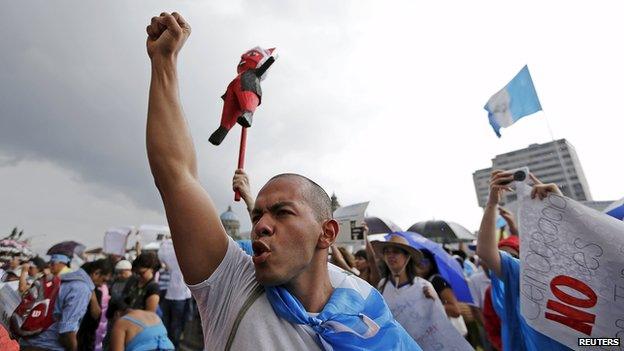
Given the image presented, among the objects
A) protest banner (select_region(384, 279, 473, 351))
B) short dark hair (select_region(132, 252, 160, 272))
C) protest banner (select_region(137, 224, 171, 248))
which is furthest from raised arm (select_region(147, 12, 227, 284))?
protest banner (select_region(137, 224, 171, 248))

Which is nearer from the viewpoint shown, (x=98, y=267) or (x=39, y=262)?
(x=98, y=267)

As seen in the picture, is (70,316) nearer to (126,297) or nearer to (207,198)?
(126,297)

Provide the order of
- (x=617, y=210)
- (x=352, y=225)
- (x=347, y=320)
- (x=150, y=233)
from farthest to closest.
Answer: (x=150, y=233) → (x=352, y=225) → (x=617, y=210) → (x=347, y=320)

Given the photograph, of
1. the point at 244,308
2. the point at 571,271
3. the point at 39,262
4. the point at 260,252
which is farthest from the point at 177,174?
the point at 39,262

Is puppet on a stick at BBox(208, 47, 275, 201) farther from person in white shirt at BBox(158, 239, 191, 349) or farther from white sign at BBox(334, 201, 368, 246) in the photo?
person in white shirt at BBox(158, 239, 191, 349)

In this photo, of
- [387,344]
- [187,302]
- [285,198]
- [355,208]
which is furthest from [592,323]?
[187,302]

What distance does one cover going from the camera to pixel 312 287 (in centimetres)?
143

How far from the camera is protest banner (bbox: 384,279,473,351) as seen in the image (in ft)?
10.0

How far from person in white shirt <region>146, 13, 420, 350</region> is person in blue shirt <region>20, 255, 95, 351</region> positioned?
372cm

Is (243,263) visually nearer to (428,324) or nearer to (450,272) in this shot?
(428,324)

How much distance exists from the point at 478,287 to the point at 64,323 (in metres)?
5.38

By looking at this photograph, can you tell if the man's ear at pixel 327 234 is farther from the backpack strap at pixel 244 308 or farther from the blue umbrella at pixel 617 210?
the blue umbrella at pixel 617 210

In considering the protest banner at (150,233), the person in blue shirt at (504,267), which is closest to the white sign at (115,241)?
the protest banner at (150,233)

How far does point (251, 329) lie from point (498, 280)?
111 inches
